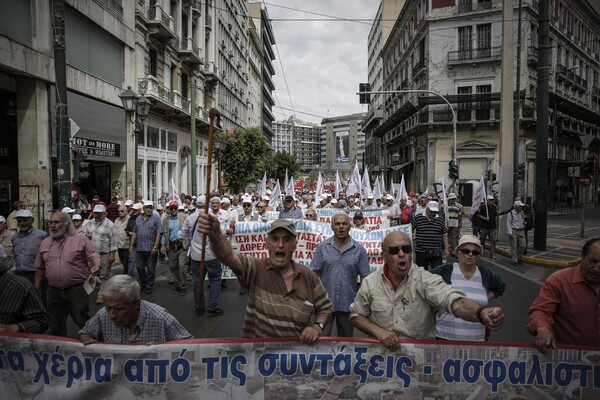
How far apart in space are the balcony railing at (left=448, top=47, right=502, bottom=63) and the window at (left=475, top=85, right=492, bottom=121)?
204 centimetres

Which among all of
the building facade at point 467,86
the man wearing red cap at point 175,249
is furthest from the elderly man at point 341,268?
the building facade at point 467,86

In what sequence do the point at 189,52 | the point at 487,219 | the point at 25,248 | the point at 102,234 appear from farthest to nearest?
the point at 189,52
the point at 487,219
the point at 102,234
the point at 25,248

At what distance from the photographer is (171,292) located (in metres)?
8.37

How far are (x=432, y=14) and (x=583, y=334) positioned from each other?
34132mm

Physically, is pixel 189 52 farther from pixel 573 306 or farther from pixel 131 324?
pixel 573 306

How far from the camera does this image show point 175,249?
28.5ft

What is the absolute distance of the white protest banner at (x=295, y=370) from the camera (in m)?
2.69

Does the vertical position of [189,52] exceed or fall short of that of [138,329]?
it exceeds it

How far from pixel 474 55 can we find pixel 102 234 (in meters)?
30.9

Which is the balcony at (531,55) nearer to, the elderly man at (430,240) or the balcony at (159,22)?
the balcony at (159,22)

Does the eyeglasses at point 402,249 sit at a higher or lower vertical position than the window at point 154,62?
lower

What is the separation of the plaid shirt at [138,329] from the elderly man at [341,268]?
203 cm

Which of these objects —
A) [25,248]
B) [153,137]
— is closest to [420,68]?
[153,137]

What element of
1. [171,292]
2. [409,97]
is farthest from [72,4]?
[409,97]
